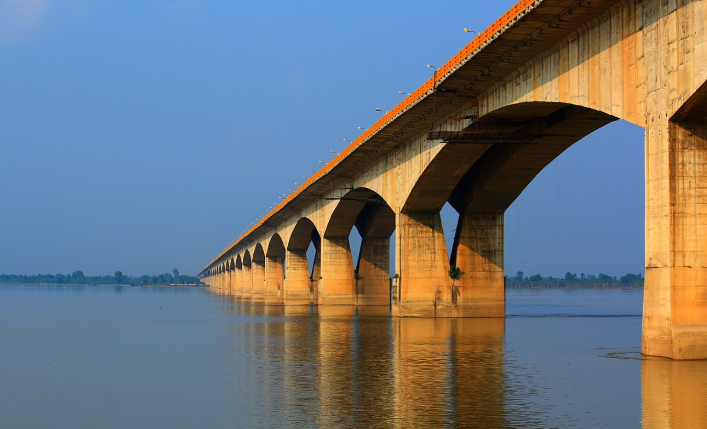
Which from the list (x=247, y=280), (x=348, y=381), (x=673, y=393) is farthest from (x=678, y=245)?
(x=247, y=280)

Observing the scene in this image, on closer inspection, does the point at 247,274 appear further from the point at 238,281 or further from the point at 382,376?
the point at 382,376

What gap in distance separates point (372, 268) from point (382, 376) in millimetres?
56915

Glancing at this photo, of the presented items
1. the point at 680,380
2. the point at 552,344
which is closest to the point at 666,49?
the point at 680,380

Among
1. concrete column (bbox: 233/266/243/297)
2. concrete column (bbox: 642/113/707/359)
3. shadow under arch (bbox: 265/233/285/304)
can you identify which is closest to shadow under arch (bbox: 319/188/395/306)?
shadow under arch (bbox: 265/233/285/304)

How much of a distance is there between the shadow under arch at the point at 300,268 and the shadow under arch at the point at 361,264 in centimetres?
1439

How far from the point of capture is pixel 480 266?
2190 inches

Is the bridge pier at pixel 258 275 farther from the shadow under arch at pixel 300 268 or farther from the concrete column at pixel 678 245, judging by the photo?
the concrete column at pixel 678 245

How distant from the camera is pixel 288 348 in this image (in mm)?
35000

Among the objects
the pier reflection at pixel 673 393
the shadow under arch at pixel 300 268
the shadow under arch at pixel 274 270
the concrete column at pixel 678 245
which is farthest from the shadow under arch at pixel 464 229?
the shadow under arch at pixel 274 270

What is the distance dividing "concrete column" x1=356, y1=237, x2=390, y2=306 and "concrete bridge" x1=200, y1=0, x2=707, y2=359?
13 cm

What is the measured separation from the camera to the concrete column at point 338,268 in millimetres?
81375

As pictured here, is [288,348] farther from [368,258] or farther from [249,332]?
[368,258]

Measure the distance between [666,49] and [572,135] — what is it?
17.8 meters

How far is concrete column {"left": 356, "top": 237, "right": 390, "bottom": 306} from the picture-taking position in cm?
8175
